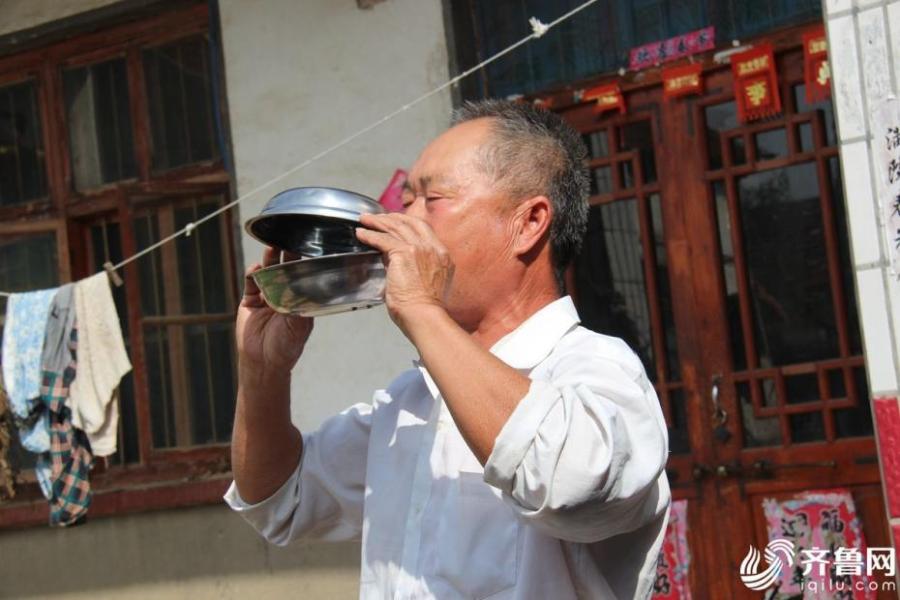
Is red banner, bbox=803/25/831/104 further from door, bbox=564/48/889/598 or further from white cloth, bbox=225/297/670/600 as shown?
white cloth, bbox=225/297/670/600

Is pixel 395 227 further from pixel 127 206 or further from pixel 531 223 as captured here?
pixel 127 206

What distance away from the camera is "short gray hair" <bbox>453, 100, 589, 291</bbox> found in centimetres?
205

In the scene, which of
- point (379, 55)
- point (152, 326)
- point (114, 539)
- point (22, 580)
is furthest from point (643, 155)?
point (22, 580)

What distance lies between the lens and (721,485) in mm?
4492

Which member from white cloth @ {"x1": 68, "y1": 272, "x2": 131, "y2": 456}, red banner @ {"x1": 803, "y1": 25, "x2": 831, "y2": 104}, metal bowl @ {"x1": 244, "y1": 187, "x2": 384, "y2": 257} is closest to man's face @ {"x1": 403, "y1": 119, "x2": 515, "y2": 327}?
metal bowl @ {"x1": 244, "y1": 187, "x2": 384, "y2": 257}

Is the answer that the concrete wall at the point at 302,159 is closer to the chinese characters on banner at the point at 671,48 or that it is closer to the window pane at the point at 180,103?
the window pane at the point at 180,103

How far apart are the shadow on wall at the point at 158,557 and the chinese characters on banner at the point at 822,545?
1.70 meters

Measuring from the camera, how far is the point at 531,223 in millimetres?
2057

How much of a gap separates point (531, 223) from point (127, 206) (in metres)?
4.16

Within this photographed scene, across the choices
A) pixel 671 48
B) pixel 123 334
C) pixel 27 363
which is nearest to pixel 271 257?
pixel 671 48

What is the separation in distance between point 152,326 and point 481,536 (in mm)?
4276

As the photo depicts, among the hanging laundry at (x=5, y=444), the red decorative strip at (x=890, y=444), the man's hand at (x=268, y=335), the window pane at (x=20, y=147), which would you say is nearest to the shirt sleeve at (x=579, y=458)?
the man's hand at (x=268, y=335)

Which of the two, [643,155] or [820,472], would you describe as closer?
[820,472]

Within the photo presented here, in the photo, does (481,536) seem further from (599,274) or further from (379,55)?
(379,55)
